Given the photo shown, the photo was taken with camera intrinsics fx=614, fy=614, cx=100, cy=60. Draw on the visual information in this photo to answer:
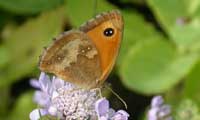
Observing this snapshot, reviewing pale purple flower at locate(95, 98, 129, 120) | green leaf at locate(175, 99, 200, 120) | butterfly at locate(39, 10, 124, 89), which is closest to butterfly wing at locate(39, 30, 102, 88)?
butterfly at locate(39, 10, 124, 89)

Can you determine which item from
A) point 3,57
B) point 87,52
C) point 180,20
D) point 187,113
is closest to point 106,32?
point 87,52

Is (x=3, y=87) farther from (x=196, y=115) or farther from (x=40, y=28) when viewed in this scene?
(x=196, y=115)

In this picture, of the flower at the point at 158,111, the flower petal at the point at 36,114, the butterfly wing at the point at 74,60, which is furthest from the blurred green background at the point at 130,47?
the flower petal at the point at 36,114

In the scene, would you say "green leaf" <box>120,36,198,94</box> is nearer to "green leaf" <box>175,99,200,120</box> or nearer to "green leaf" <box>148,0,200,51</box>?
"green leaf" <box>148,0,200,51</box>

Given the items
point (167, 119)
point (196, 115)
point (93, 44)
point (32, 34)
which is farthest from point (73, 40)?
point (32, 34)

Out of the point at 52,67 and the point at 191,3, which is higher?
the point at 52,67

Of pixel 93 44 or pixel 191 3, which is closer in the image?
pixel 93 44

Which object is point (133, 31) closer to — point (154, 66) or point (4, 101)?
point (154, 66)
